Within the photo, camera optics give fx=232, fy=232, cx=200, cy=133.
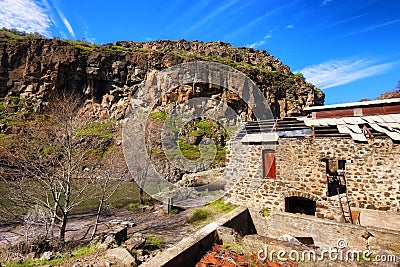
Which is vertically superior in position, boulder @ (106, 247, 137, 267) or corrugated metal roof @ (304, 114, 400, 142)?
corrugated metal roof @ (304, 114, 400, 142)

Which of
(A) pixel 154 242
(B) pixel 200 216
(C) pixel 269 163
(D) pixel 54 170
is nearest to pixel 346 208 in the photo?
(C) pixel 269 163

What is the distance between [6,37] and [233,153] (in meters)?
50.7

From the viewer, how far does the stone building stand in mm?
7637

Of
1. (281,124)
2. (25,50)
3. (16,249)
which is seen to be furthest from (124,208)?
(25,50)

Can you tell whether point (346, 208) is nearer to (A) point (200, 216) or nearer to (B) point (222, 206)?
(B) point (222, 206)

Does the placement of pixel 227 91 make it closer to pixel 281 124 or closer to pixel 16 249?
pixel 281 124

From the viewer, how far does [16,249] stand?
735 cm

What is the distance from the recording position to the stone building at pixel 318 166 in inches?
301

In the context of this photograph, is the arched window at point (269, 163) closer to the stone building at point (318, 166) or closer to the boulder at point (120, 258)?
the stone building at point (318, 166)

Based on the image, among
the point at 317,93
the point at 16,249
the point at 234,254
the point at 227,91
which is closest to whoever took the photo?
the point at 234,254

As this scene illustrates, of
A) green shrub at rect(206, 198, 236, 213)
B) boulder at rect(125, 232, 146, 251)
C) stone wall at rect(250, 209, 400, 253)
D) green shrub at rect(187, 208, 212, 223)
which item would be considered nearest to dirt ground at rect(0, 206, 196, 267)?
green shrub at rect(187, 208, 212, 223)

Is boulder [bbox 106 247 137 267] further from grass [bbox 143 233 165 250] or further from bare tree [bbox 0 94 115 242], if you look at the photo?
bare tree [bbox 0 94 115 242]

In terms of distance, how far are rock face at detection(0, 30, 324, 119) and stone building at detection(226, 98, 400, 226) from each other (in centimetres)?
2849

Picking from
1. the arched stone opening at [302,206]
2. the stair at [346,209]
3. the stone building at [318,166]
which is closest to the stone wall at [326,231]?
the stone building at [318,166]
